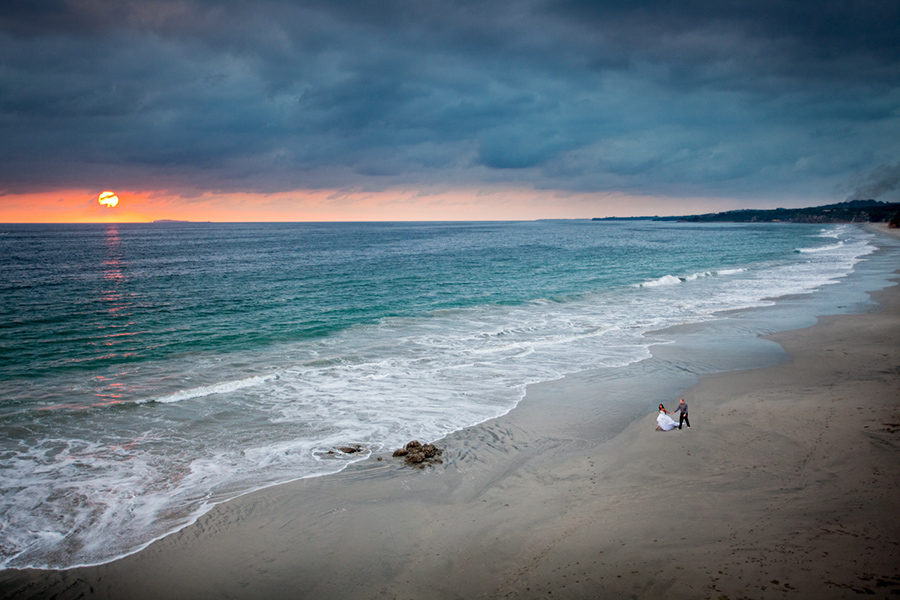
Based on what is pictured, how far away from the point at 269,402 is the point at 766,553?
1423 centimetres

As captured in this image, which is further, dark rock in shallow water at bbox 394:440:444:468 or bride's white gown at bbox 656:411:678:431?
bride's white gown at bbox 656:411:678:431

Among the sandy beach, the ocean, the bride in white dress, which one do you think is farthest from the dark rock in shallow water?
the bride in white dress

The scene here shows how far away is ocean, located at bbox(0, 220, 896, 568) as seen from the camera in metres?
10.5

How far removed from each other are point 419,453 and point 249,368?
1140 cm

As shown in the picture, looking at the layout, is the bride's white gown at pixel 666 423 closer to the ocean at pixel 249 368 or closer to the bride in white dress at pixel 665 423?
the bride in white dress at pixel 665 423

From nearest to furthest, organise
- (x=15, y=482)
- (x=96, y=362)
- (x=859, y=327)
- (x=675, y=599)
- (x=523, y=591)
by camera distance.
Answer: (x=675, y=599) < (x=523, y=591) < (x=15, y=482) < (x=96, y=362) < (x=859, y=327)

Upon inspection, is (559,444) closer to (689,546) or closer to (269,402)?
(689,546)

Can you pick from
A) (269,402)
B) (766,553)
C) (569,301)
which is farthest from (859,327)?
(269,402)

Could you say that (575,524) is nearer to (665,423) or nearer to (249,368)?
(665,423)

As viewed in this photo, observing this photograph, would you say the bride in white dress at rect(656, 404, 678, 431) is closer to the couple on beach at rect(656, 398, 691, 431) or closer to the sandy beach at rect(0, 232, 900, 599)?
the couple on beach at rect(656, 398, 691, 431)

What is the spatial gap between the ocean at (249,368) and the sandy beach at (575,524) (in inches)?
51.1

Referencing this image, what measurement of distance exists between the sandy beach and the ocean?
130 cm

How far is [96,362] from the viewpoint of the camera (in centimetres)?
2047

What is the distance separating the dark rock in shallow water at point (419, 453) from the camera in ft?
37.4
